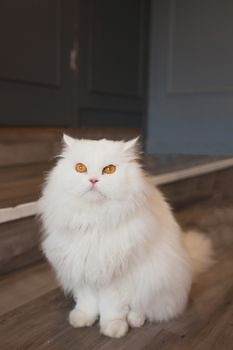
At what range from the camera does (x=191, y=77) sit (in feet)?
8.78

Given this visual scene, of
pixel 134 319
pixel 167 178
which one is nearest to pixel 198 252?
pixel 134 319

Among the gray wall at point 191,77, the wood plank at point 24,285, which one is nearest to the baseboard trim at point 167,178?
the wood plank at point 24,285

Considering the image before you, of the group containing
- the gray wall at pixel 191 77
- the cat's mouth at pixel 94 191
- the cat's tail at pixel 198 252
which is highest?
the gray wall at pixel 191 77

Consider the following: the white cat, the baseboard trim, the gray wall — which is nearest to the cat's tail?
the white cat

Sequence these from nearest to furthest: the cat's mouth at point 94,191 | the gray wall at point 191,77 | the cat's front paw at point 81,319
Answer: the cat's mouth at point 94,191 < the cat's front paw at point 81,319 < the gray wall at point 191,77

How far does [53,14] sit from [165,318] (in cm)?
246

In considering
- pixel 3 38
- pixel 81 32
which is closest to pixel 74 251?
pixel 3 38

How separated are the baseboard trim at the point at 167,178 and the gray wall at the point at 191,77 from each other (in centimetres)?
31

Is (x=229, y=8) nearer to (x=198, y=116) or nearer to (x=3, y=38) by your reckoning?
(x=198, y=116)

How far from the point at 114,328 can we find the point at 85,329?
2.9 inches

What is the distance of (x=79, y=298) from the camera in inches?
35.9

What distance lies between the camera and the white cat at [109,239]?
2.62 feet

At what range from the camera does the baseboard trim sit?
44.4 inches

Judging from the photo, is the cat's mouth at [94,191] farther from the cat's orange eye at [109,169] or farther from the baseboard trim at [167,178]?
the baseboard trim at [167,178]
